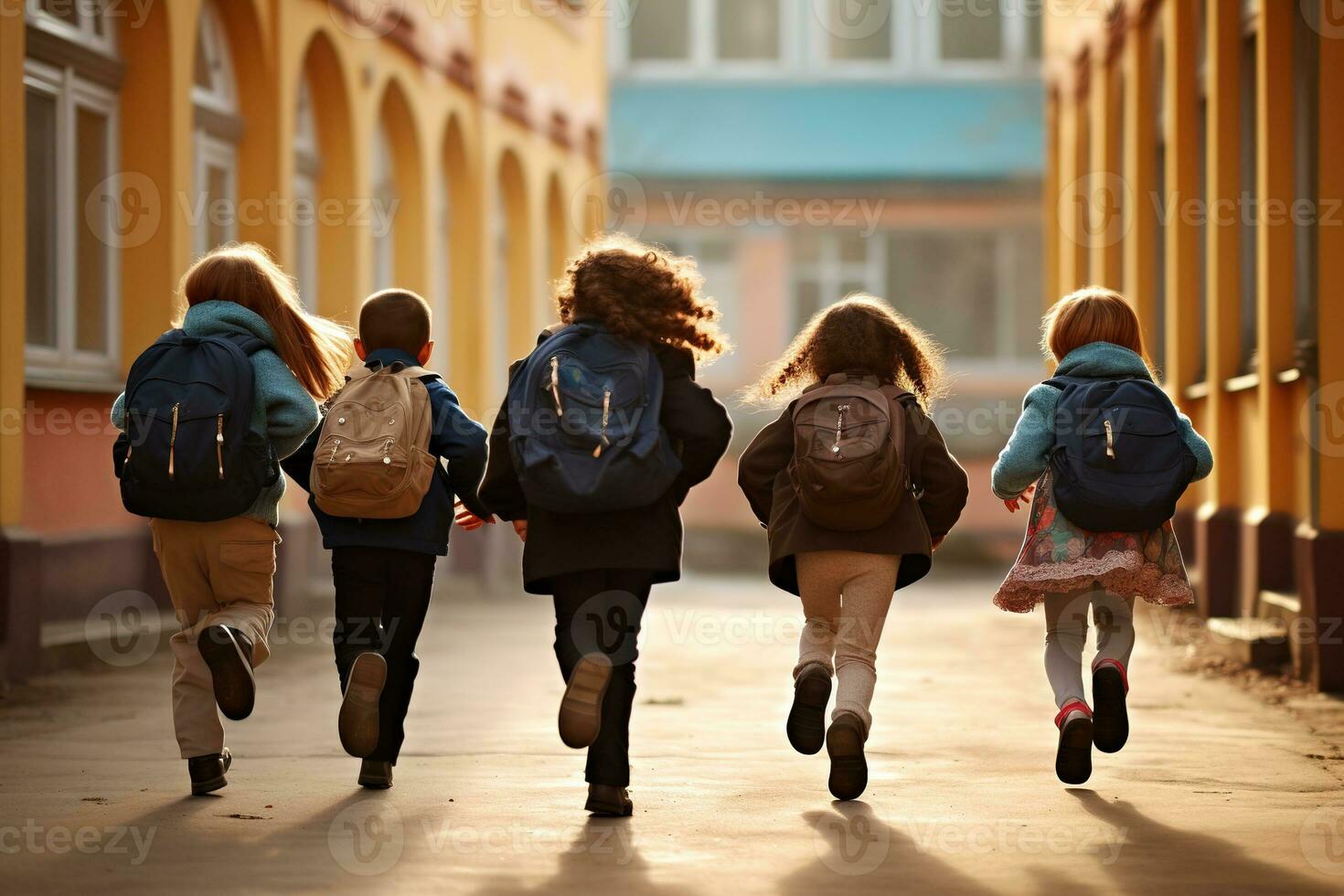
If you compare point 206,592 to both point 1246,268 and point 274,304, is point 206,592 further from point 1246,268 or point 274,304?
point 1246,268

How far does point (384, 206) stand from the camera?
18719mm

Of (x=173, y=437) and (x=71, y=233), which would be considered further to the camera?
(x=71, y=233)

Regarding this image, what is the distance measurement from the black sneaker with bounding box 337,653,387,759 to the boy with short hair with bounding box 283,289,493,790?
6.9 inches

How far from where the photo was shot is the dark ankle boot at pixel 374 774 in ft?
21.5

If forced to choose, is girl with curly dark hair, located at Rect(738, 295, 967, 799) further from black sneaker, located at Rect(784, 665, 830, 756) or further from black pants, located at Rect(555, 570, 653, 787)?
black pants, located at Rect(555, 570, 653, 787)

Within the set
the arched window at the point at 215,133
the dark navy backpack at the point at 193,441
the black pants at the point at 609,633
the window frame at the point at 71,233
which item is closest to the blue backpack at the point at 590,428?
the black pants at the point at 609,633

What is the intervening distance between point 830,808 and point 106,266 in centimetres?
783

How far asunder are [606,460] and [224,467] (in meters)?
1.19

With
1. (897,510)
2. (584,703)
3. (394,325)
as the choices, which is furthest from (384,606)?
(897,510)

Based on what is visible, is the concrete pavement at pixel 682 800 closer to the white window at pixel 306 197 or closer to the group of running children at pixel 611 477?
the group of running children at pixel 611 477

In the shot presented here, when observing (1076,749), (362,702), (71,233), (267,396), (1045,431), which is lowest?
(1076,749)

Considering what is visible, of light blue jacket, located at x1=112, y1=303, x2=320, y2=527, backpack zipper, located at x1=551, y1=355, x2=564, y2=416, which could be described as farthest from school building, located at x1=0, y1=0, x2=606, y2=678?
backpack zipper, located at x1=551, y1=355, x2=564, y2=416

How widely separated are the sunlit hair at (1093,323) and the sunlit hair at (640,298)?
1.22 m

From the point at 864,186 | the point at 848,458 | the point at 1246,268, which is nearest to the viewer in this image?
the point at 848,458
